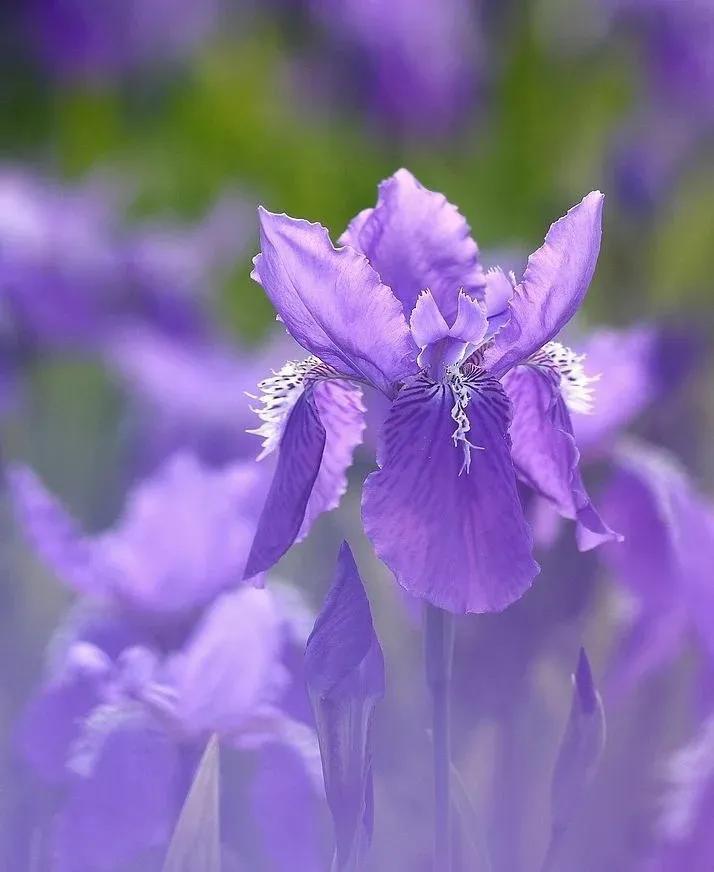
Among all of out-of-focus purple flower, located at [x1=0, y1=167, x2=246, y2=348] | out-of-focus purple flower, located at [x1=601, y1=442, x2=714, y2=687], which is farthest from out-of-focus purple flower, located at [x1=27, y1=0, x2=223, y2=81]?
out-of-focus purple flower, located at [x1=601, y1=442, x2=714, y2=687]

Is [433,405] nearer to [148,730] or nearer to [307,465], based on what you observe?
[307,465]

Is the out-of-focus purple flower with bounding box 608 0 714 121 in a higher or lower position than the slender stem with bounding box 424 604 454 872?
higher

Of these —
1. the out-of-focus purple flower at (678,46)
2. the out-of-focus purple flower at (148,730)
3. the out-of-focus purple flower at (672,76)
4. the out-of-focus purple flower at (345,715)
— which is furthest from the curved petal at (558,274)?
the out-of-focus purple flower at (678,46)

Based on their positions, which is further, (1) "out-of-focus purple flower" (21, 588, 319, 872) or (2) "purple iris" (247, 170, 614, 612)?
(1) "out-of-focus purple flower" (21, 588, 319, 872)

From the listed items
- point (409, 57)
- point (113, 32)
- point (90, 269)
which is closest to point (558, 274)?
point (90, 269)

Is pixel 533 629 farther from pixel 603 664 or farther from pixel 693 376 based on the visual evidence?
pixel 693 376

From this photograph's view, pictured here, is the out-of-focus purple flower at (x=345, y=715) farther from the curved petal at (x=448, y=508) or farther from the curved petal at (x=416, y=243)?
the curved petal at (x=416, y=243)

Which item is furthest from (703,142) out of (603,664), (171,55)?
(603,664)

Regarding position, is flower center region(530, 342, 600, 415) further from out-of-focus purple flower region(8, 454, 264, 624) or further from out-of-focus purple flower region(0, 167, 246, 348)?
out-of-focus purple flower region(0, 167, 246, 348)

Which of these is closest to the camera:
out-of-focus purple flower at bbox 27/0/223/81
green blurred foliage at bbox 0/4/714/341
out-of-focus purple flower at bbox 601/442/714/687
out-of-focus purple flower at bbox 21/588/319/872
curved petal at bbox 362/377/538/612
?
curved petal at bbox 362/377/538/612
